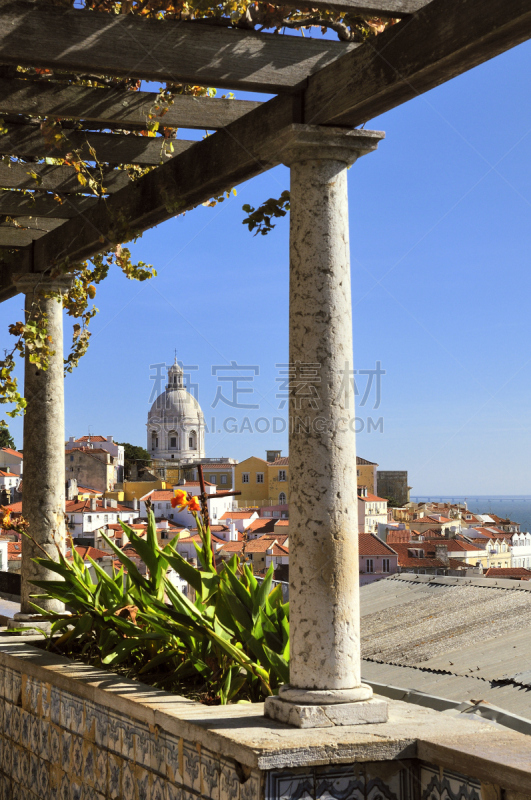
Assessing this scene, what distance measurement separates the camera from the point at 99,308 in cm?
543

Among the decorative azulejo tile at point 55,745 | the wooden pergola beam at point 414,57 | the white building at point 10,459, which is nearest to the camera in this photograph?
the wooden pergola beam at point 414,57

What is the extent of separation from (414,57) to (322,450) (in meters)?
1.13

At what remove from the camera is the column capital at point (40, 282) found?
494 centimetres

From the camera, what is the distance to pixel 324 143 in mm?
2670

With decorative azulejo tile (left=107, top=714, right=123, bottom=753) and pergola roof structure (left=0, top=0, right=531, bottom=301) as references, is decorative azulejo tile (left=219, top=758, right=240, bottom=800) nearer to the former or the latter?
decorative azulejo tile (left=107, top=714, right=123, bottom=753)

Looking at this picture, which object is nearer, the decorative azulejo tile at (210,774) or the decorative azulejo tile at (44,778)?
the decorative azulejo tile at (210,774)

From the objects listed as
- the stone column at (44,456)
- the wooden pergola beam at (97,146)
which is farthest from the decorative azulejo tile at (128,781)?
the wooden pergola beam at (97,146)

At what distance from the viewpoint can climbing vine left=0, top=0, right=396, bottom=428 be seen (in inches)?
111

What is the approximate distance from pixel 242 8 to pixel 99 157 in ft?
4.53

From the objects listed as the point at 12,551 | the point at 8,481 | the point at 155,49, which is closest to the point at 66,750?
the point at 155,49

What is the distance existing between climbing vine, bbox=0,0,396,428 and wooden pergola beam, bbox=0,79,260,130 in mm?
54

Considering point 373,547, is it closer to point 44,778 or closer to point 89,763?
point 44,778

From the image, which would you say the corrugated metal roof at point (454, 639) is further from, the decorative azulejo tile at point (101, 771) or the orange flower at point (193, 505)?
the decorative azulejo tile at point (101, 771)

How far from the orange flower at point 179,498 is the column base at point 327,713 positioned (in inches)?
45.4
